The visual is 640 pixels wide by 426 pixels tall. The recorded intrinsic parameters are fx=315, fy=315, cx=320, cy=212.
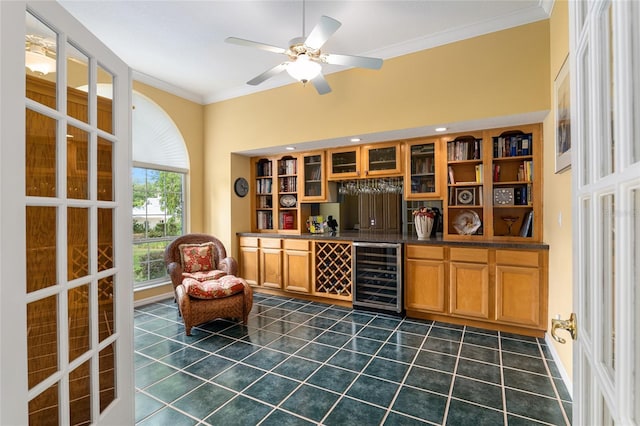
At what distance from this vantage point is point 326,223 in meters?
5.05

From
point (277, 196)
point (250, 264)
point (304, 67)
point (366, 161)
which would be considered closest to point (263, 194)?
point (277, 196)

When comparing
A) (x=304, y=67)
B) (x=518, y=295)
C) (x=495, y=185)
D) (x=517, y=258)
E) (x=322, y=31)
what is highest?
(x=322, y=31)

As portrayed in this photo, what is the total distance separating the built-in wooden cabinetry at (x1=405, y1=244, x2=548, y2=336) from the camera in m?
3.19

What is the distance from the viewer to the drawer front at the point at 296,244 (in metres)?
4.61

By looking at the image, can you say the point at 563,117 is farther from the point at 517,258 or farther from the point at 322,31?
the point at 322,31

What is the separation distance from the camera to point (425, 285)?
373 cm

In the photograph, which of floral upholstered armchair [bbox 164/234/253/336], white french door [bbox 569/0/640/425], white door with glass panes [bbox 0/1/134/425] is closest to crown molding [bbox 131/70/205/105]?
floral upholstered armchair [bbox 164/234/253/336]

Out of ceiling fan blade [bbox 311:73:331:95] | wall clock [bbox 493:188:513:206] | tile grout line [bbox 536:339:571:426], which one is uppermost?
ceiling fan blade [bbox 311:73:331:95]

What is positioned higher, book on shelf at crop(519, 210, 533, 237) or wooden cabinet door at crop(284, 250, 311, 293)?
book on shelf at crop(519, 210, 533, 237)

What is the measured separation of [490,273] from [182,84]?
486 cm

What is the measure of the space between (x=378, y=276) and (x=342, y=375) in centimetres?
170

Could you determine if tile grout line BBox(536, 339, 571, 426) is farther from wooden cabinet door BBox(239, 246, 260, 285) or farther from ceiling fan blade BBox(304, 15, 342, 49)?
wooden cabinet door BBox(239, 246, 260, 285)

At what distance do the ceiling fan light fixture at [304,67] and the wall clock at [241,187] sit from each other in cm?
286

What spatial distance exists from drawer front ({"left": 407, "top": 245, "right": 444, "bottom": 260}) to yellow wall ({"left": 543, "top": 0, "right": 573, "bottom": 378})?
1.04 m
